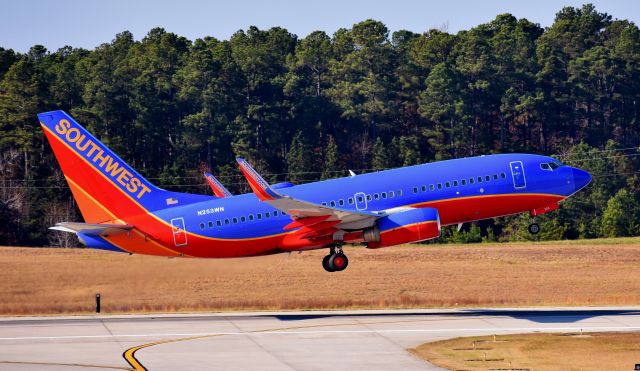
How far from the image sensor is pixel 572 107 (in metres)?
148

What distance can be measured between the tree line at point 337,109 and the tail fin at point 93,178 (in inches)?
2212

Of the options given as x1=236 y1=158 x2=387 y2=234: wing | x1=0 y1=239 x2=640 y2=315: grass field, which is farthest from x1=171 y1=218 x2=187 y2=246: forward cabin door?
x1=236 y1=158 x2=387 y2=234: wing

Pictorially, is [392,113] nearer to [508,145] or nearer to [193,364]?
[508,145]

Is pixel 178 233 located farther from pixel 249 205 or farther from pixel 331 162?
pixel 331 162

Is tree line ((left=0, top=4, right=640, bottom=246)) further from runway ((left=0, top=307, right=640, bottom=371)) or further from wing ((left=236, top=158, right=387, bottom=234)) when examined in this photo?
wing ((left=236, top=158, right=387, bottom=234))

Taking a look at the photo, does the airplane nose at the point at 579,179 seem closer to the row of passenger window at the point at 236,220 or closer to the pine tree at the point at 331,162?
the row of passenger window at the point at 236,220

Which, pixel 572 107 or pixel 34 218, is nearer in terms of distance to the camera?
pixel 34 218

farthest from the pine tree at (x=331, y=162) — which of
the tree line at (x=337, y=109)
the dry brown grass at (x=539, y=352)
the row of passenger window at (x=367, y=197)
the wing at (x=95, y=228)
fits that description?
the dry brown grass at (x=539, y=352)

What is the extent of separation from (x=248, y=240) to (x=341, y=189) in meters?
5.40

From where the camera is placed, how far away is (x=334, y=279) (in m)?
86.2

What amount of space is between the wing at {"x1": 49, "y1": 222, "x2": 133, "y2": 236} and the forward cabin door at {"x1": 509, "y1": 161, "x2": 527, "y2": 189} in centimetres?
1973

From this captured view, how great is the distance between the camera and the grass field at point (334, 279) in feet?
220

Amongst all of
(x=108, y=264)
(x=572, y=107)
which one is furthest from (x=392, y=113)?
(x=108, y=264)

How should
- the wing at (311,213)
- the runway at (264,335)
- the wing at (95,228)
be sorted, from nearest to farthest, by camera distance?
the runway at (264,335) → the wing at (311,213) → the wing at (95,228)
